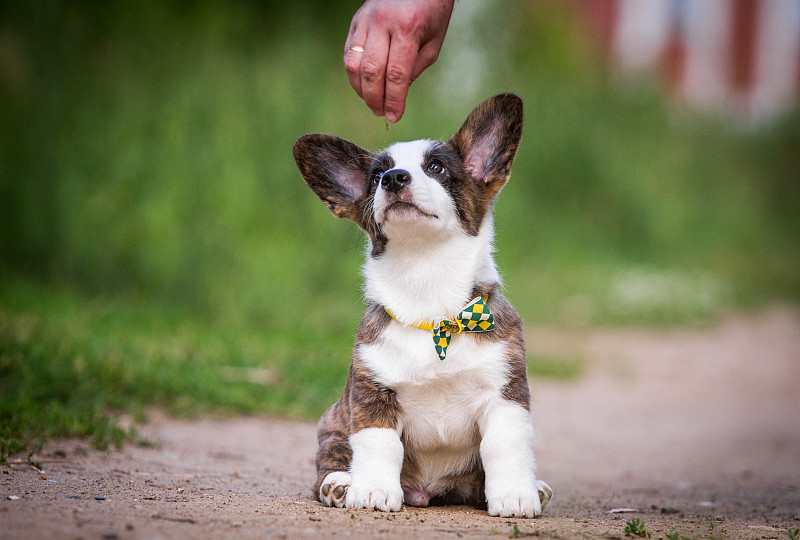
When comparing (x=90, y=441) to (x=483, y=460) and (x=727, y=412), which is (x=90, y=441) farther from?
(x=727, y=412)

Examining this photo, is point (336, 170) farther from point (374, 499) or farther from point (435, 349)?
point (374, 499)

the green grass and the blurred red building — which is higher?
the blurred red building

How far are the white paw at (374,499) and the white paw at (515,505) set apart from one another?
35 centimetres

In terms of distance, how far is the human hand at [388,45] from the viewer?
131 inches

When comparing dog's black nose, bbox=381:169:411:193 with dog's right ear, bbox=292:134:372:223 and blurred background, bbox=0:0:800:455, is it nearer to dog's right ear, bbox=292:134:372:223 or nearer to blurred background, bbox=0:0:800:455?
dog's right ear, bbox=292:134:372:223

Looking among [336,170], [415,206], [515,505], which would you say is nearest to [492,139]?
[415,206]

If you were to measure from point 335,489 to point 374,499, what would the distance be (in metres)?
0.20

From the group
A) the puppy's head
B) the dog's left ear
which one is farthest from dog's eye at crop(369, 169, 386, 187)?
the dog's left ear

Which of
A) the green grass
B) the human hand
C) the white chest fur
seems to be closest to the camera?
the green grass

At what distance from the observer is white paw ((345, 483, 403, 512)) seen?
10.1ft

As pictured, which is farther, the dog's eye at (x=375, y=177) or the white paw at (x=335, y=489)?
the dog's eye at (x=375, y=177)

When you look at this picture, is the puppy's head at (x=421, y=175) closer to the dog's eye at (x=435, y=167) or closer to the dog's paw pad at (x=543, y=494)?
the dog's eye at (x=435, y=167)

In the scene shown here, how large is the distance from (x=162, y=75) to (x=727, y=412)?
7.00 meters

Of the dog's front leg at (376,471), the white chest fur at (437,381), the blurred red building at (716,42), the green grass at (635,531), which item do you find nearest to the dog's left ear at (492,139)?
the white chest fur at (437,381)
